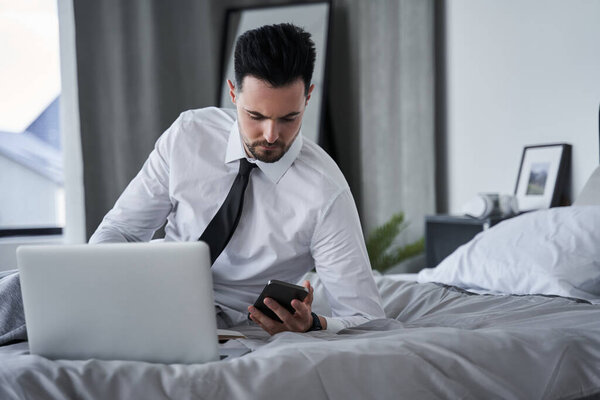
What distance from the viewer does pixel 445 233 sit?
3.40 m

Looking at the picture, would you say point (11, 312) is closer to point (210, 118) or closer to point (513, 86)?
point (210, 118)

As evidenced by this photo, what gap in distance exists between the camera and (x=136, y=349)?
116 cm

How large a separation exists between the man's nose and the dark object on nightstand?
5.50 feet

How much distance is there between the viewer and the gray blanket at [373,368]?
1.07 m

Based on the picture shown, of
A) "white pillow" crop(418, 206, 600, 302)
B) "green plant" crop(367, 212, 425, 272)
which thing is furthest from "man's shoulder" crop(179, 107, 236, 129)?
"green plant" crop(367, 212, 425, 272)

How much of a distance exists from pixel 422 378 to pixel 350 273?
19.0 inches

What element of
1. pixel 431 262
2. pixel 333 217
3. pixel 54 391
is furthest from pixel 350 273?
pixel 431 262

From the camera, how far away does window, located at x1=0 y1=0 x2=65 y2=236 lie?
3.87 meters

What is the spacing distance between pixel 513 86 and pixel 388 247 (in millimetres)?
1120

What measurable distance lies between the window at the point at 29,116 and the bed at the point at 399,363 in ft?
8.76

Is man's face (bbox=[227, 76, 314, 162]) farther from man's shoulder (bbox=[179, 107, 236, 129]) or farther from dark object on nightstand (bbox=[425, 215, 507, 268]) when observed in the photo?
dark object on nightstand (bbox=[425, 215, 507, 268])

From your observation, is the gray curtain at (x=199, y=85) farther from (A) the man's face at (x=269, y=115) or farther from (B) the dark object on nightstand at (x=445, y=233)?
(A) the man's face at (x=269, y=115)

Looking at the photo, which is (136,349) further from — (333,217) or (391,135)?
(391,135)

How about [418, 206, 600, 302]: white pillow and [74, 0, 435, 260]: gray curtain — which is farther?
[74, 0, 435, 260]: gray curtain
